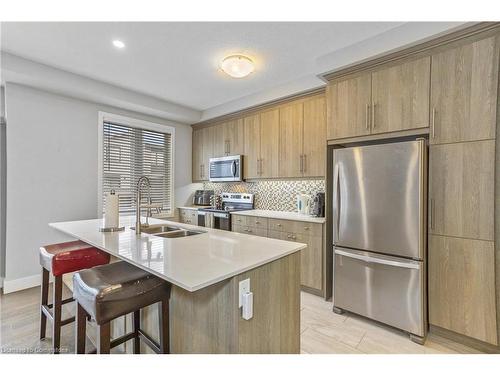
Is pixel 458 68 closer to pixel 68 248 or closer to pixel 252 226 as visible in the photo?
pixel 252 226

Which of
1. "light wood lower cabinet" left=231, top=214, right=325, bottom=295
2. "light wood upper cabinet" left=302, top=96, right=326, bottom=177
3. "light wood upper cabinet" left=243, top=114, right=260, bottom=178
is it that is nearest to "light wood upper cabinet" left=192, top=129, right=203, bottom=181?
"light wood upper cabinet" left=243, top=114, right=260, bottom=178

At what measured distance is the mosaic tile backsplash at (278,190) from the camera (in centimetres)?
356

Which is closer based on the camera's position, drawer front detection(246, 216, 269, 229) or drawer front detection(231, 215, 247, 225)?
drawer front detection(246, 216, 269, 229)

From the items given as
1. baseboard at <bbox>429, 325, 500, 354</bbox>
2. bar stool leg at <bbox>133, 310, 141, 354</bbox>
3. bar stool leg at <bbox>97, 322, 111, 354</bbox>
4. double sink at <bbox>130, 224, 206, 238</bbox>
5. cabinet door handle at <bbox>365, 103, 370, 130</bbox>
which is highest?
cabinet door handle at <bbox>365, 103, 370, 130</bbox>

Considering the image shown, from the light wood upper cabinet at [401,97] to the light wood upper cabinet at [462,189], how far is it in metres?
0.34

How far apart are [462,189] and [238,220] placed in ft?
8.51

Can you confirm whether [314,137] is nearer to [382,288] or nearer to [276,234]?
[276,234]

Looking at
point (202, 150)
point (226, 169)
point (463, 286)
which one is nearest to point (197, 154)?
point (202, 150)

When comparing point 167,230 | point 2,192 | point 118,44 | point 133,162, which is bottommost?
point 167,230

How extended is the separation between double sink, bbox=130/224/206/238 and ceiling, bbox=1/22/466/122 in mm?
1800

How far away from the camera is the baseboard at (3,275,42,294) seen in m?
2.95

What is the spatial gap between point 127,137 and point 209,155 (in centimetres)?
141

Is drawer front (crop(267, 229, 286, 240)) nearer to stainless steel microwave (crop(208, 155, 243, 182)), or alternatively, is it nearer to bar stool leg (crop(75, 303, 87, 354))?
stainless steel microwave (crop(208, 155, 243, 182))

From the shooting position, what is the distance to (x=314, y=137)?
3197 millimetres
